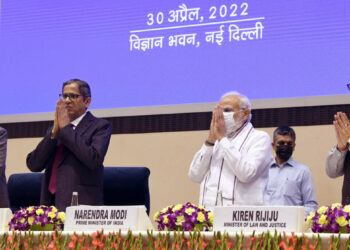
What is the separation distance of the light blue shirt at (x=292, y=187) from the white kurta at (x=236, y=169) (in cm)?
76

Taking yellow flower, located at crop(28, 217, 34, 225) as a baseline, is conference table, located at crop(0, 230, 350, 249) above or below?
below

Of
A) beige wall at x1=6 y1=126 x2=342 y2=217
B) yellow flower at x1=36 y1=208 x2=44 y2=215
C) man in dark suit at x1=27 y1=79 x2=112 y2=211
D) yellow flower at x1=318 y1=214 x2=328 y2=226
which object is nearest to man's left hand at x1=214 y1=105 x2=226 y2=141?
man in dark suit at x1=27 y1=79 x2=112 y2=211

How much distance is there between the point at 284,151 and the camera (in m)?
3.64

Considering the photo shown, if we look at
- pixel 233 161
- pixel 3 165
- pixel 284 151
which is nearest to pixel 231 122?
pixel 233 161

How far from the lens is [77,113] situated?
3104 mm

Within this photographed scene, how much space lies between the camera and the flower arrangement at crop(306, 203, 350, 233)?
183cm

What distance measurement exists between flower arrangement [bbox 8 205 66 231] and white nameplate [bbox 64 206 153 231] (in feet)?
0.35

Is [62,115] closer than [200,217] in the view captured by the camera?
No

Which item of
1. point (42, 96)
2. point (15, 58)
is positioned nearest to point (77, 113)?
point (42, 96)

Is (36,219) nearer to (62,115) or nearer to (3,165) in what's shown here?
(62,115)

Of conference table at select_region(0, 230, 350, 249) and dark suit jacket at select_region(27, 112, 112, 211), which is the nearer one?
conference table at select_region(0, 230, 350, 249)

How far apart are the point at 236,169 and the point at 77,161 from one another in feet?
2.44

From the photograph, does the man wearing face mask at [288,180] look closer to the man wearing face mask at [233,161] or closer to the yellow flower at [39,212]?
the man wearing face mask at [233,161]

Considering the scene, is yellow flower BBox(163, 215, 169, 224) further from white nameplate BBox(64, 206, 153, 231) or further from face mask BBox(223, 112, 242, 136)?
face mask BBox(223, 112, 242, 136)
